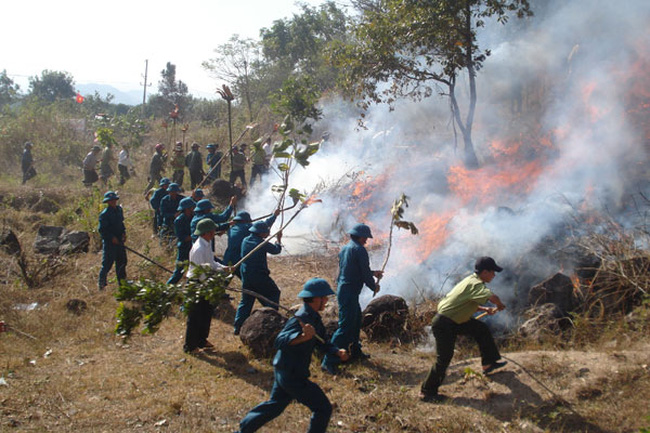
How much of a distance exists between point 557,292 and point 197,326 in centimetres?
464

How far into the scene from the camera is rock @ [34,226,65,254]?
11.0 m

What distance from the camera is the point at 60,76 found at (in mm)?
41094

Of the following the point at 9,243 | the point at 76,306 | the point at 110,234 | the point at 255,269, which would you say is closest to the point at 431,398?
the point at 255,269

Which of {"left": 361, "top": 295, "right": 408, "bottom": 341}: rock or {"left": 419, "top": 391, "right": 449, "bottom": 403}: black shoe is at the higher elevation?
{"left": 361, "top": 295, "right": 408, "bottom": 341}: rock

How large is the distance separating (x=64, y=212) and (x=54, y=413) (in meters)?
9.91

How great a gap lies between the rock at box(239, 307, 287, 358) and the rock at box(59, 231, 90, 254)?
20.4 feet

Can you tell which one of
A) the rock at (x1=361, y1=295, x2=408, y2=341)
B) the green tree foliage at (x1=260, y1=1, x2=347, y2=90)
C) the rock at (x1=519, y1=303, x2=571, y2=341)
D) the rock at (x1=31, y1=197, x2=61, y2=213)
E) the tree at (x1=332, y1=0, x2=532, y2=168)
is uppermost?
the green tree foliage at (x1=260, y1=1, x2=347, y2=90)

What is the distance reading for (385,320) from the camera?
7.00m

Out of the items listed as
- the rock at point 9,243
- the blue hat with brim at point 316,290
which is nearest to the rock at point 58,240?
the rock at point 9,243

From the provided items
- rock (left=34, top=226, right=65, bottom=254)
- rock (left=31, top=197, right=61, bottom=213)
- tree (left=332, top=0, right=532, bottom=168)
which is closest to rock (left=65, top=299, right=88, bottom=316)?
rock (left=34, top=226, right=65, bottom=254)

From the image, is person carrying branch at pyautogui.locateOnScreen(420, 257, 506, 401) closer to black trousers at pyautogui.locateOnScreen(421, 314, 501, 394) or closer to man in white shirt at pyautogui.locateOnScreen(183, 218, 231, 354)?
black trousers at pyautogui.locateOnScreen(421, 314, 501, 394)

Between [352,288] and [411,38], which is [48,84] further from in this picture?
[352,288]

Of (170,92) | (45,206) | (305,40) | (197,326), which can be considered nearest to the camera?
(197,326)

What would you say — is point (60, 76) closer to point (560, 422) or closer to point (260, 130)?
point (260, 130)
